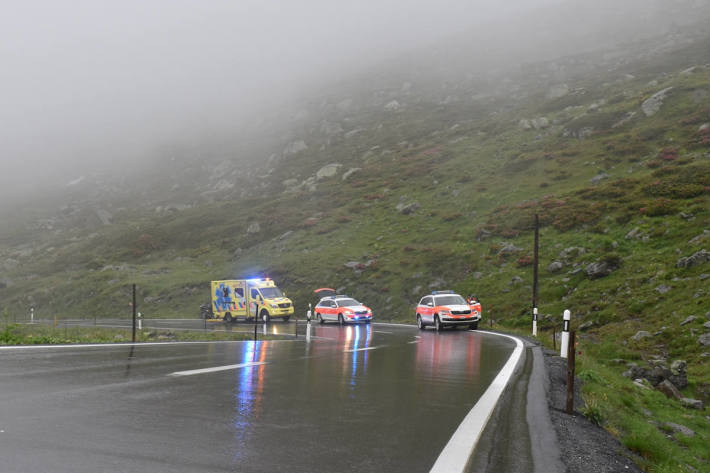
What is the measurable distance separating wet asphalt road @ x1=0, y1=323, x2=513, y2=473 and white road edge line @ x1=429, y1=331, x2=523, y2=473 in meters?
0.11

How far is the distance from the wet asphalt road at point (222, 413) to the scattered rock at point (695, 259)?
18.5 m

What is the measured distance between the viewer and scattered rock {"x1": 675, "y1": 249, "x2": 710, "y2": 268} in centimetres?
2425

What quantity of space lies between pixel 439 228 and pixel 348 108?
7659cm

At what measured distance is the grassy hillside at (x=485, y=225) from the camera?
25.2m

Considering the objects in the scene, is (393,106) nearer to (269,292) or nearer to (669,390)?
(269,292)

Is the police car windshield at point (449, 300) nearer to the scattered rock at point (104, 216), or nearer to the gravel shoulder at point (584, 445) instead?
the gravel shoulder at point (584, 445)

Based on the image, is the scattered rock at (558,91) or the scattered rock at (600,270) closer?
the scattered rock at (600,270)

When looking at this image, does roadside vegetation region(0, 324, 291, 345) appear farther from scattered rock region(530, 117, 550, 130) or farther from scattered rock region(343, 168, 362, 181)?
scattered rock region(530, 117, 550, 130)

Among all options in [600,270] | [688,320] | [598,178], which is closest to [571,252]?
[600,270]

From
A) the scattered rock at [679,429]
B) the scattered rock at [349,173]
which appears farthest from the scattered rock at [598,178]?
the scattered rock at [679,429]

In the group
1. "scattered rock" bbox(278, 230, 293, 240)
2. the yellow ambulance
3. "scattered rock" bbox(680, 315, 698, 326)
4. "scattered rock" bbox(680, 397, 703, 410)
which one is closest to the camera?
"scattered rock" bbox(680, 397, 703, 410)

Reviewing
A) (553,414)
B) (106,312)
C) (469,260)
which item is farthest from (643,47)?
(553,414)

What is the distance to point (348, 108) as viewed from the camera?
117 meters

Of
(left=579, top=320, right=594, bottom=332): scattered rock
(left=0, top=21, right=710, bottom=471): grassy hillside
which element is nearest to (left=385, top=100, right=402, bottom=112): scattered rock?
(left=0, top=21, right=710, bottom=471): grassy hillside
